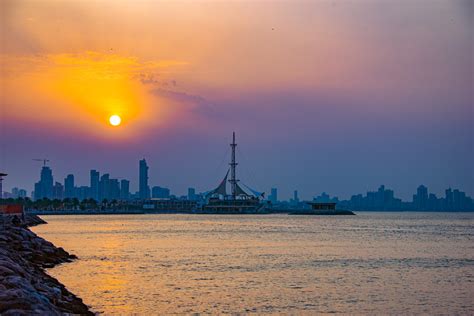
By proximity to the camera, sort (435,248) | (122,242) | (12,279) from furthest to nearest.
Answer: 1. (122,242)
2. (435,248)
3. (12,279)

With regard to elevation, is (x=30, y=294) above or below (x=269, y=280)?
above

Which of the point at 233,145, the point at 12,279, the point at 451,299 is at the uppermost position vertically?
the point at 233,145

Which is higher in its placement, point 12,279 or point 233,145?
point 233,145

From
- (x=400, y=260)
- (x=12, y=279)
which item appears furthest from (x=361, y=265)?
(x=12, y=279)

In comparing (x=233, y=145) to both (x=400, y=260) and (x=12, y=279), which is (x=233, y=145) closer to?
(x=400, y=260)

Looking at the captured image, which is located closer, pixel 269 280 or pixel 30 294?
pixel 30 294

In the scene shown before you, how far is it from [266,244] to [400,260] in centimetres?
1749

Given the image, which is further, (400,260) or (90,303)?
(400,260)

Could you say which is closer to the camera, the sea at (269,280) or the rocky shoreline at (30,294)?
the rocky shoreline at (30,294)

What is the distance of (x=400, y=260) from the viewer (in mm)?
45406

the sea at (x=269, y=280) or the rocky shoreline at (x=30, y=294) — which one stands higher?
the rocky shoreline at (x=30, y=294)

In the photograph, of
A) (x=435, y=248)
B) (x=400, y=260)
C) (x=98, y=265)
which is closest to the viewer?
(x=98, y=265)

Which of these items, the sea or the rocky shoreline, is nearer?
the rocky shoreline

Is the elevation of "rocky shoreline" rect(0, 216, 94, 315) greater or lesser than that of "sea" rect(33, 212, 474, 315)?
greater
